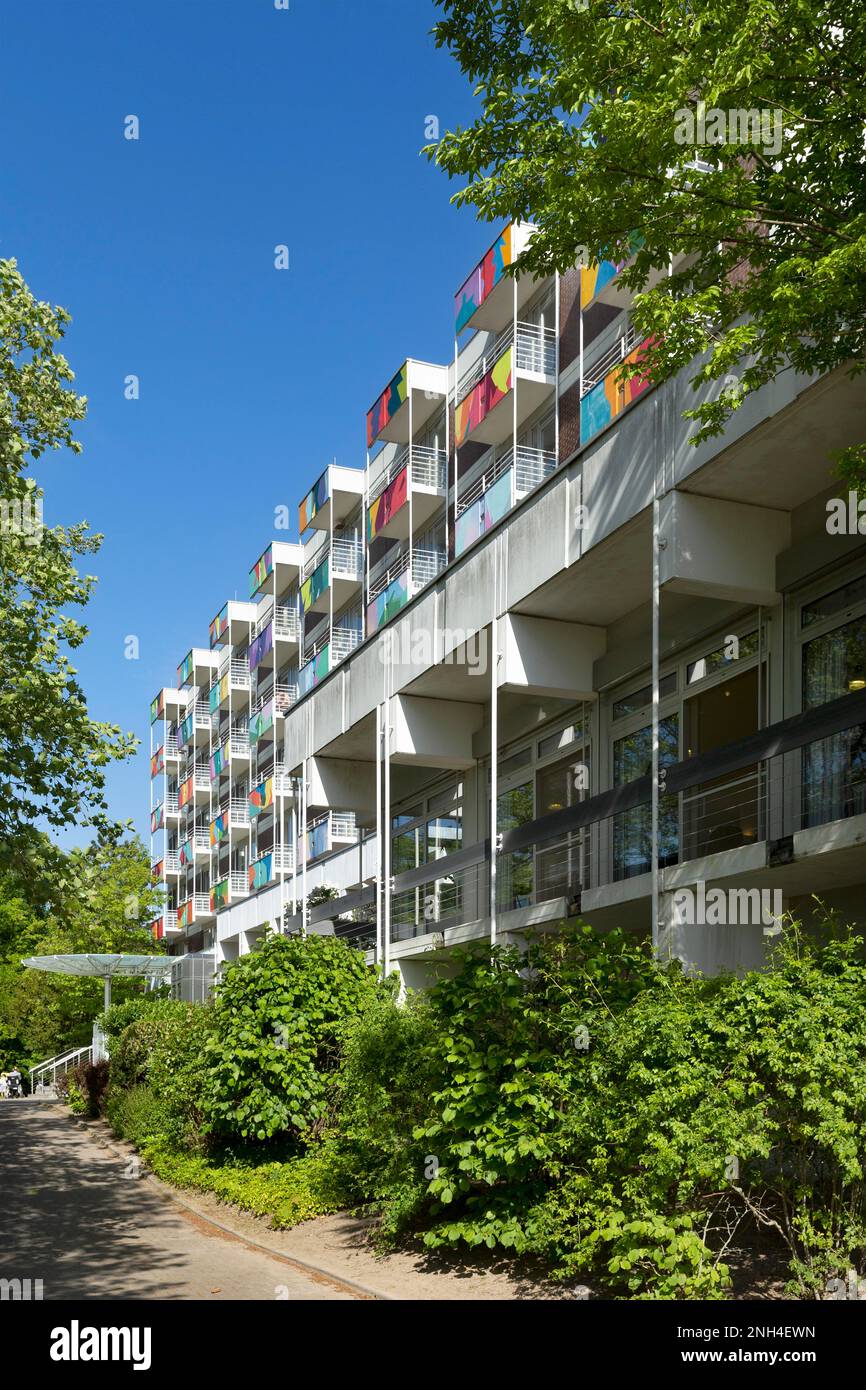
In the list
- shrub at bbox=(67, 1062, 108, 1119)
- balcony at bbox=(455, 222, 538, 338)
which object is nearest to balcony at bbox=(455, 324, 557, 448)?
balcony at bbox=(455, 222, 538, 338)

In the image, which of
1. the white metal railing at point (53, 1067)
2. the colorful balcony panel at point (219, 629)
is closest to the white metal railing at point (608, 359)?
the white metal railing at point (53, 1067)

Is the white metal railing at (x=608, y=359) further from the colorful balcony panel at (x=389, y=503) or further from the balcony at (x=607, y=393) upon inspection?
the colorful balcony panel at (x=389, y=503)

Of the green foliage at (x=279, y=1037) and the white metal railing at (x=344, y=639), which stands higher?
the white metal railing at (x=344, y=639)

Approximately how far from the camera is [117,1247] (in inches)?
504

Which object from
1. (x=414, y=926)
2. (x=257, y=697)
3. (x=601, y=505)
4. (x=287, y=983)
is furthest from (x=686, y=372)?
(x=257, y=697)

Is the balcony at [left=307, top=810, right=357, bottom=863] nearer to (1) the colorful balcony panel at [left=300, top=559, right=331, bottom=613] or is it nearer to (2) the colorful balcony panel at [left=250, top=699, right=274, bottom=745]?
(1) the colorful balcony panel at [left=300, top=559, right=331, bottom=613]

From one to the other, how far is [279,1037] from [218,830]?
3892 centimetres

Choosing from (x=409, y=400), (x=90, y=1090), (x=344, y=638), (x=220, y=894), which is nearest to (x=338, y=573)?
(x=344, y=638)

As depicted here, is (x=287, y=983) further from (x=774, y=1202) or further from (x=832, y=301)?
(x=832, y=301)

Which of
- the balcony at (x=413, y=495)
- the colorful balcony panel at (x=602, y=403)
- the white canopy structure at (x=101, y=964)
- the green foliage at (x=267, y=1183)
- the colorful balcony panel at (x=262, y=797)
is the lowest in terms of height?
the green foliage at (x=267, y=1183)

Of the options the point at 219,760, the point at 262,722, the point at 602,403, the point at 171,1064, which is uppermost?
the point at 602,403

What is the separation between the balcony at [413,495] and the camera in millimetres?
28562

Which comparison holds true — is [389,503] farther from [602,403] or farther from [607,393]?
[607,393]

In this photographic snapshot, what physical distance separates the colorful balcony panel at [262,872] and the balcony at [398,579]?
559 inches
